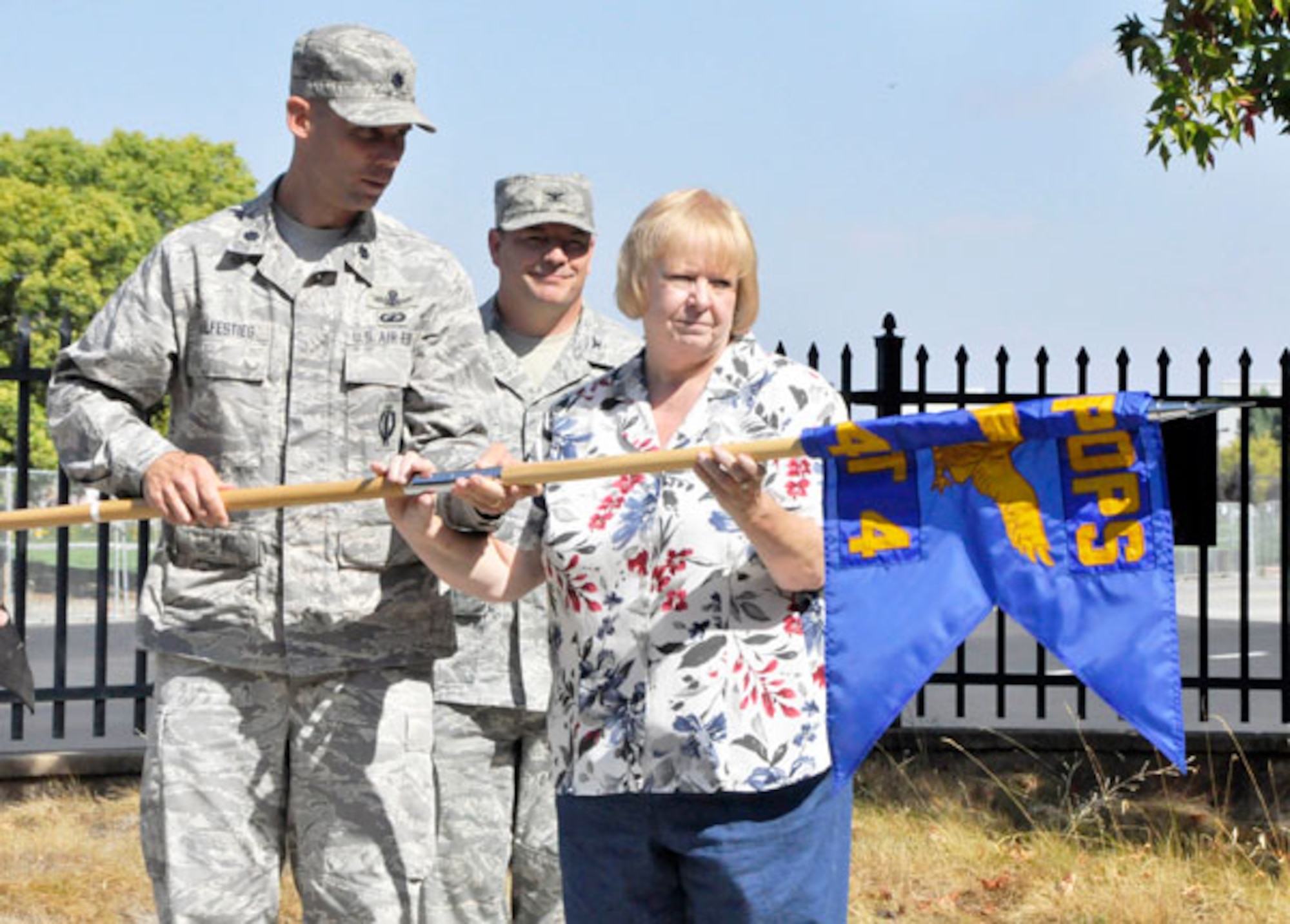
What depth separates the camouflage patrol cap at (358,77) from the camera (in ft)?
11.7

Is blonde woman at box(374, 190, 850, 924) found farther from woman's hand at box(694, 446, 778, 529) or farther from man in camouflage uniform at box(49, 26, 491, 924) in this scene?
man in camouflage uniform at box(49, 26, 491, 924)

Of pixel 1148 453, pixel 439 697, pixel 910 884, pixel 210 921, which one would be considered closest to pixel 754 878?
pixel 1148 453

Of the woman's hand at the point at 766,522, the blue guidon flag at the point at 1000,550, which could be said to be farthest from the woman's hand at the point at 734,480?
the blue guidon flag at the point at 1000,550

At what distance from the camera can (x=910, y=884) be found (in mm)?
6512

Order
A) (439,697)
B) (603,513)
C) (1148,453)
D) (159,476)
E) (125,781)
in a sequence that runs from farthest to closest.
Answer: (125,781), (439,697), (159,476), (603,513), (1148,453)

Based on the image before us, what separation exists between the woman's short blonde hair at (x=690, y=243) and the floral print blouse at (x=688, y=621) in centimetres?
13

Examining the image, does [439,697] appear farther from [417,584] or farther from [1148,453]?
[1148,453]

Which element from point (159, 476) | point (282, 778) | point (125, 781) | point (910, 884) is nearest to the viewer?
point (159, 476)

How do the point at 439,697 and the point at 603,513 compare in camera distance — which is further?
the point at 439,697

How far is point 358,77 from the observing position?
3.59 metres

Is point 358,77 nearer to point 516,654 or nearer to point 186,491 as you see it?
point 186,491

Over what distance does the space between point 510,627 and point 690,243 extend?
1601mm

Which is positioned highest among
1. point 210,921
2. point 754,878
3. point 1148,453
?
point 1148,453

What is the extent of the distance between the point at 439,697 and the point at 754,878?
151cm
